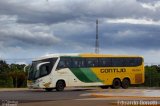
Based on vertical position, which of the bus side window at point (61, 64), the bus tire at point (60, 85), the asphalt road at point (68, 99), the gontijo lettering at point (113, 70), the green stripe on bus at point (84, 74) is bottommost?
the asphalt road at point (68, 99)

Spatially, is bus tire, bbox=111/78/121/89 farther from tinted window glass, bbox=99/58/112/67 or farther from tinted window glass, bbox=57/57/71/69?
tinted window glass, bbox=57/57/71/69

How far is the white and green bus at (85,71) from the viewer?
136 ft

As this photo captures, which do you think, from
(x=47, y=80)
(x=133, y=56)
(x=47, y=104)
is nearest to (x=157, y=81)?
(x=133, y=56)

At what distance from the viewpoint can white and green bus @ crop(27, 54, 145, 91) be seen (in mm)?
41312

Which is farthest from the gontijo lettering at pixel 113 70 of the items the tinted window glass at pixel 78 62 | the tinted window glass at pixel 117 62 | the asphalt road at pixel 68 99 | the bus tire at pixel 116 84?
the asphalt road at pixel 68 99

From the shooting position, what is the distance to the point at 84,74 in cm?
4359

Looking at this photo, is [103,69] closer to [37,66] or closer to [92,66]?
[92,66]

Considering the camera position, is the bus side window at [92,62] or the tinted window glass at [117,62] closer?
the bus side window at [92,62]

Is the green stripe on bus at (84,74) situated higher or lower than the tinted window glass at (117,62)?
lower

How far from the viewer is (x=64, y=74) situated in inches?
1656

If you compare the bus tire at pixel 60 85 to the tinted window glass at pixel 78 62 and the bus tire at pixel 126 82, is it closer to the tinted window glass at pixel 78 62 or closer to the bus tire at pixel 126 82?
the tinted window glass at pixel 78 62

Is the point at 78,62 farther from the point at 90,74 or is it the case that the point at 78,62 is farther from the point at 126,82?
the point at 126,82

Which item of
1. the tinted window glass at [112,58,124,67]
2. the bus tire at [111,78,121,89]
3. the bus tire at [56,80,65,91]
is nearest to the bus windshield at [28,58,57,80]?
the bus tire at [56,80,65,91]

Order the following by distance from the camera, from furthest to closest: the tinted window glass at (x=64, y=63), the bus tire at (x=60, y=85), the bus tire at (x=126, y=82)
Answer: the bus tire at (x=126, y=82), the tinted window glass at (x=64, y=63), the bus tire at (x=60, y=85)
